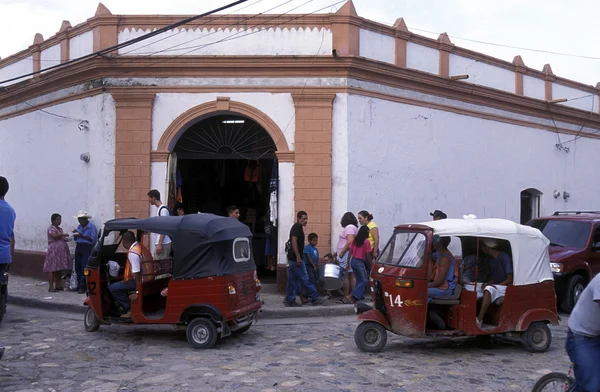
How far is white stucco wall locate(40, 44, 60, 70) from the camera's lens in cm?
1583

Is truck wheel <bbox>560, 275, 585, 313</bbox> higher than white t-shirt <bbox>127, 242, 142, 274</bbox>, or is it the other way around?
white t-shirt <bbox>127, 242, 142, 274</bbox>

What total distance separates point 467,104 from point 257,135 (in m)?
5.43

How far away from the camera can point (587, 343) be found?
466 cm

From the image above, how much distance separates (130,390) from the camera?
22.0ft

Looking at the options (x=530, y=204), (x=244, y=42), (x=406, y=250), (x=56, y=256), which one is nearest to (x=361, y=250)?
(x=406, y=250)

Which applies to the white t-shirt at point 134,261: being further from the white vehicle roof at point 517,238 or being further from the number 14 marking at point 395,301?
the white vehicle roof at point 517,238

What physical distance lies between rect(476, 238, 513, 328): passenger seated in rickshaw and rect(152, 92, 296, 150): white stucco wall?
5.83 metres

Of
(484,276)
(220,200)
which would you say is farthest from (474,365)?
(220,200)

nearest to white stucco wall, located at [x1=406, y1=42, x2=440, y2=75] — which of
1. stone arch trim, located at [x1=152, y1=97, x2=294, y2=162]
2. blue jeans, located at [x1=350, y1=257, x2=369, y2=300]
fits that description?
stone arch trim, located at [x1=152, y1=97, x2=294, y2=162]

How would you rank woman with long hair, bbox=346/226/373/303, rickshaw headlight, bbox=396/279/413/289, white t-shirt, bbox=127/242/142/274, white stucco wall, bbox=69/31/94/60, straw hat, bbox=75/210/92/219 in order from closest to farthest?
rickshaw headlight, bbox=396/279/413/289 → white t-shirt, bbox=127/242/142/274 → woman with long hair, bbox=346/226/373/303 → straw hat, bbox=75/210/92/219 → white stucco wall, bbox=69/31/94/60

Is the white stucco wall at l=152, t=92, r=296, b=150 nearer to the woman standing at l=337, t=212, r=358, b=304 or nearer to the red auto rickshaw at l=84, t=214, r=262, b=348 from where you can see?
the woman standing at l=337, t=212, r=358, b=304

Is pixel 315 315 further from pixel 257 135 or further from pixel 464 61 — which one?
pixel 464 61

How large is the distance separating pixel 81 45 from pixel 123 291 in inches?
303

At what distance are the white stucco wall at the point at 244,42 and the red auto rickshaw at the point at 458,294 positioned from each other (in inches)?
244
